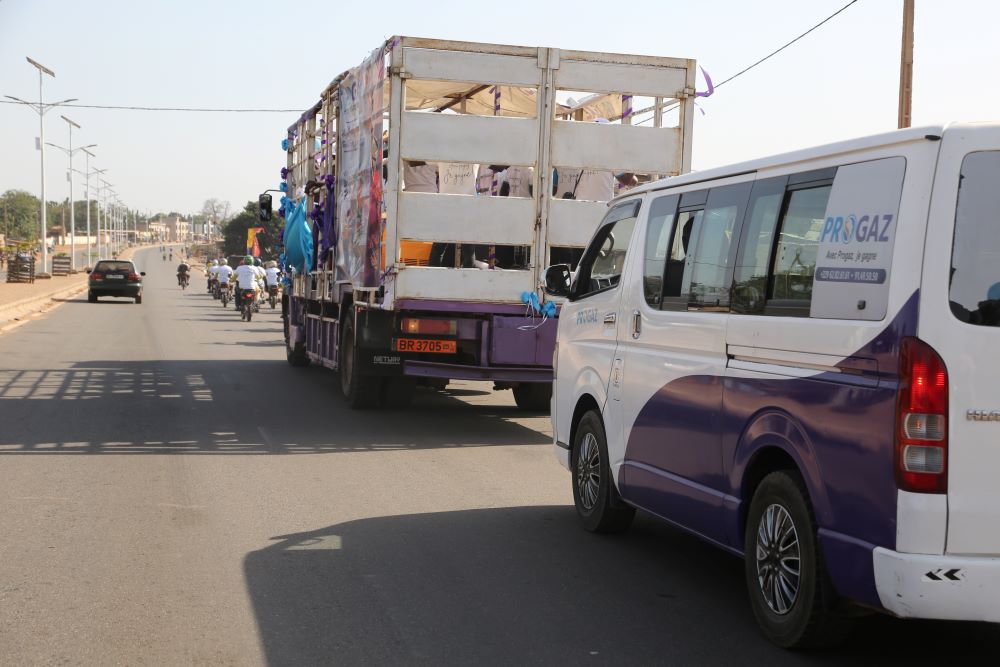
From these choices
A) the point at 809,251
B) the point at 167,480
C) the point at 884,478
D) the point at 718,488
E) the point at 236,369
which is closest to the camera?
the point at 884,478

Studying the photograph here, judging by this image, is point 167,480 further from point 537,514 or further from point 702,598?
point 702,598

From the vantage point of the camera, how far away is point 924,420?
160 inches

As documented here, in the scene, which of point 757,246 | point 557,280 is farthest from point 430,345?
point 757,246

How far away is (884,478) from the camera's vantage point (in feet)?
13.7

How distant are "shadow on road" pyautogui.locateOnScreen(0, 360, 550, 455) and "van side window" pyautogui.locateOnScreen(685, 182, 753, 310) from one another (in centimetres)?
527

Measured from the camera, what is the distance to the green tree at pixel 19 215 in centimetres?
15150

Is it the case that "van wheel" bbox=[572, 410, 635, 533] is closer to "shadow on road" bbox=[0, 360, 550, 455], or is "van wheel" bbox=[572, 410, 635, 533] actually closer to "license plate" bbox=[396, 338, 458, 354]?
"shadow on road" bbox=[0, 360, 550, 455]

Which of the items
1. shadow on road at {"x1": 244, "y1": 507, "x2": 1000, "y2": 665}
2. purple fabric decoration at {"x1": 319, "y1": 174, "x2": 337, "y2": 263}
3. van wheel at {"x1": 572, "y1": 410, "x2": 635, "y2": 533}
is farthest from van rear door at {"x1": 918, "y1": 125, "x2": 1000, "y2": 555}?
purple fabric decoration at {"x1": 319, "y1": 174, "x2": 337, "y2": 263}

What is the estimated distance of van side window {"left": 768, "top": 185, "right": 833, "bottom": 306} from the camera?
15.8 feet

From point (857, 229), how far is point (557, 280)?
327 centimetres

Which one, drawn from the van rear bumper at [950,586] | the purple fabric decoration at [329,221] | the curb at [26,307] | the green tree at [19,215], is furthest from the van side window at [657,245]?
the green tree at [19,215]

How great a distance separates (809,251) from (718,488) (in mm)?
1236

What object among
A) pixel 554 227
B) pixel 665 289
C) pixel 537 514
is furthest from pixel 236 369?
pixel 665 289

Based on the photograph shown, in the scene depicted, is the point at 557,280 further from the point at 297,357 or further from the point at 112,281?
the point at 112,281
